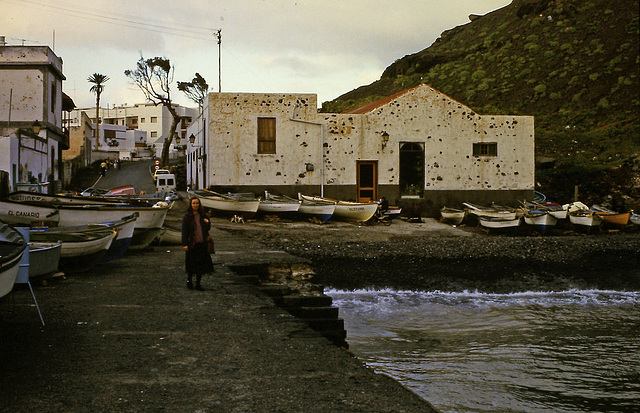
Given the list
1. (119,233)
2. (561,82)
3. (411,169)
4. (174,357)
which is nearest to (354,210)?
(411,169)

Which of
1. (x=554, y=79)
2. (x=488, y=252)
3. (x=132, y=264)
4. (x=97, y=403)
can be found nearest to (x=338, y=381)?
(x=97, y=403)

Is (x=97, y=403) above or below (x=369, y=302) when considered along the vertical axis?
above

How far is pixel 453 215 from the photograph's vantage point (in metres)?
25.4

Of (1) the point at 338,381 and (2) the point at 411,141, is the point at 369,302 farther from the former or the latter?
(2) the point at 411,141

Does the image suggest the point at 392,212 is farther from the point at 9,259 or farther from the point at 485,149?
the point at 9,259

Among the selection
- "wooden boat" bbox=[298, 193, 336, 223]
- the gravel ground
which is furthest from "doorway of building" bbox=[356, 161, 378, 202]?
the gravel ground

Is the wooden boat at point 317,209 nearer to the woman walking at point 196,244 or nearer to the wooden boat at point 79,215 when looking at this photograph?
the wooden boat at point 79,215

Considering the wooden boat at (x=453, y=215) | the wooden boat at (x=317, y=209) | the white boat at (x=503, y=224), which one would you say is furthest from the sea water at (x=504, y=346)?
the wooden boat at (x=453, y=215)

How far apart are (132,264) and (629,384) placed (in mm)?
9496

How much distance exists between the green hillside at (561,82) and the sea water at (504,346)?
726 inches

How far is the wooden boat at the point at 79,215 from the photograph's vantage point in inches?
515

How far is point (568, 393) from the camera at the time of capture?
29.1 feet

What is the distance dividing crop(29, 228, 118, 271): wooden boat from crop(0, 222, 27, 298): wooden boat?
305 cm

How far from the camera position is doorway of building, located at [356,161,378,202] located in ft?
87.4
